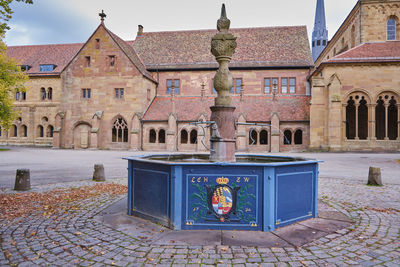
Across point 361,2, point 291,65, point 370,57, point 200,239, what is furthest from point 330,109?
point 200,239

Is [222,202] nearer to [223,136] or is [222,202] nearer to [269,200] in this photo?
[269,200]

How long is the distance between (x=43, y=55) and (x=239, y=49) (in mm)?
29460

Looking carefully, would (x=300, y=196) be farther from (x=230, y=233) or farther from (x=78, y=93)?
(x=78, y=93)

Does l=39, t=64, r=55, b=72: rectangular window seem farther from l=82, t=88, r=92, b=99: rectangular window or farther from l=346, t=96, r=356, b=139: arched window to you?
l=346, t=96, r=356, b=139: arched window

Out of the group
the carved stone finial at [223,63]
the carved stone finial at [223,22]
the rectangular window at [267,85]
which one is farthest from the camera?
the rectangular window at [267,85]

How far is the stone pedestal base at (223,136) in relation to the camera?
587 centimetres

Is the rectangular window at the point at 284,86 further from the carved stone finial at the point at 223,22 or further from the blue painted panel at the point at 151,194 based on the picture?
the blue painted panel at the point at 151,194

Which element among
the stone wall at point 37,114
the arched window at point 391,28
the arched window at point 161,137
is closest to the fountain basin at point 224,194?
the arched window at point 161,137

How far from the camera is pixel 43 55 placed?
41.0 m

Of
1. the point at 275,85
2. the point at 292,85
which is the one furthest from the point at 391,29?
the point at 275,85

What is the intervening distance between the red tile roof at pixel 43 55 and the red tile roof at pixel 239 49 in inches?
425

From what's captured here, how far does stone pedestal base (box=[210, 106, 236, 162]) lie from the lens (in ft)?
19.3

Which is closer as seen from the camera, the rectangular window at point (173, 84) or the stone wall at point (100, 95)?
the stone wall at point (100, 95)

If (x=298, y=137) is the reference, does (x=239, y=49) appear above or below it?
above
